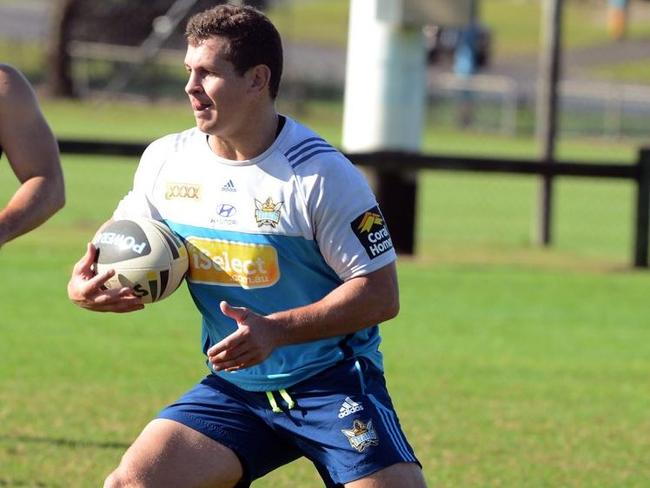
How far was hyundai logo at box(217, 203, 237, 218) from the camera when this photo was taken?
489 centimetres

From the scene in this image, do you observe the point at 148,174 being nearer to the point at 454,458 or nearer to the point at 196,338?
the point at 454,458

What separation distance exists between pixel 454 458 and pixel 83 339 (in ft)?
12.2

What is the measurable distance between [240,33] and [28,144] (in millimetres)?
1435

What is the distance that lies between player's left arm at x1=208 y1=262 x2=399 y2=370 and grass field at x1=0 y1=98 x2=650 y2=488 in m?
2.36

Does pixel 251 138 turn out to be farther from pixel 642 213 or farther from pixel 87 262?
pixel 642 213

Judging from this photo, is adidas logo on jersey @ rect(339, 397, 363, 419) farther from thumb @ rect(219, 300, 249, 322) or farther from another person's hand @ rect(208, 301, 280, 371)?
thumb @ rect(219, 300, 249, 322)

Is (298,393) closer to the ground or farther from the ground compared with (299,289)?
closer to the ground

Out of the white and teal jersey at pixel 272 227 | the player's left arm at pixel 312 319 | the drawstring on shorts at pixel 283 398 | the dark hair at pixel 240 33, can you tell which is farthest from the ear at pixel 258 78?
the drawstring on shorts at pixel 283 398

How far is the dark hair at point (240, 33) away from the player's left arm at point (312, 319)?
75 cm

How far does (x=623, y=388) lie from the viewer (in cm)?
955

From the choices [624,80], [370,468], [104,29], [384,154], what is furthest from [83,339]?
[624,80]

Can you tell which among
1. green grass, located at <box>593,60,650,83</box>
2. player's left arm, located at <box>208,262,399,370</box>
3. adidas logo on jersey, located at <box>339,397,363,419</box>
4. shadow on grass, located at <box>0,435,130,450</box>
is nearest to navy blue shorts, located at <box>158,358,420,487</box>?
adidas logo on jersey, located at <box>339,397,363,419</box>

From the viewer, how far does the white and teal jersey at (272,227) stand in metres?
4.80

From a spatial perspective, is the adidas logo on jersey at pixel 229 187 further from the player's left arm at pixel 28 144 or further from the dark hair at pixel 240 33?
the player's left arm at pixel 28 144
